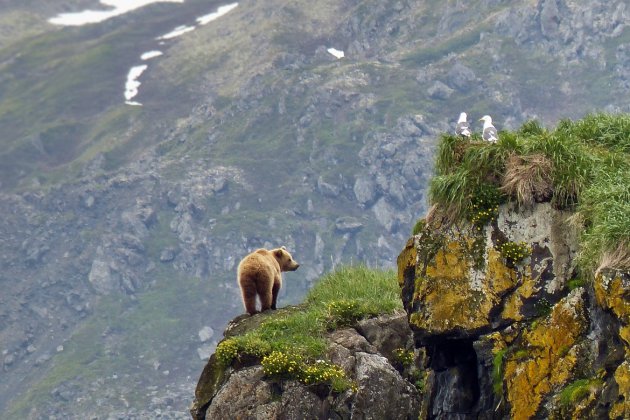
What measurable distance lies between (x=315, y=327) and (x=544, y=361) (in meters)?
7.15

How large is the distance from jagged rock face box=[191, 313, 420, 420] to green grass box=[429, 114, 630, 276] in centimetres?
432

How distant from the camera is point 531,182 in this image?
21875mm

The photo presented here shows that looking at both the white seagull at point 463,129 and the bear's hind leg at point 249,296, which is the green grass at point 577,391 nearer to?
the white seagull at point 463,129

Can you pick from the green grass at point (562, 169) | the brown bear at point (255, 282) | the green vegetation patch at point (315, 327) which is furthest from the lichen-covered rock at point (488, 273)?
the brown bear at point (255, 282)

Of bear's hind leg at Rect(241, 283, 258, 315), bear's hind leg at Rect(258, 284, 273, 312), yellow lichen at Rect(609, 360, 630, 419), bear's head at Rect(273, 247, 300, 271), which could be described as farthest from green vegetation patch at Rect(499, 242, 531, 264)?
bear's head at Rect(273, 247, 300, 271)

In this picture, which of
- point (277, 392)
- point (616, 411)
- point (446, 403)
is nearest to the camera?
point (616, 411)

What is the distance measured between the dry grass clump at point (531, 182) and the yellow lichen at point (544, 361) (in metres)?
2.59

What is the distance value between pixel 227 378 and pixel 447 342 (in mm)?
5364

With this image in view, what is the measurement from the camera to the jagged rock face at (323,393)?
77.8ft

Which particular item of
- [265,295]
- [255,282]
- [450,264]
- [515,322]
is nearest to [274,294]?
[255,282]

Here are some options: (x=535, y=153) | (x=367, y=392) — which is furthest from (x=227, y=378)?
(x=535, y=153)

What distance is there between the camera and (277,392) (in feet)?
78.1

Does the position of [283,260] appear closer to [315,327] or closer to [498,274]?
[315,327]

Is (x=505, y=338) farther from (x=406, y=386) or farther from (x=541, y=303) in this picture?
(x=406, y=386)
